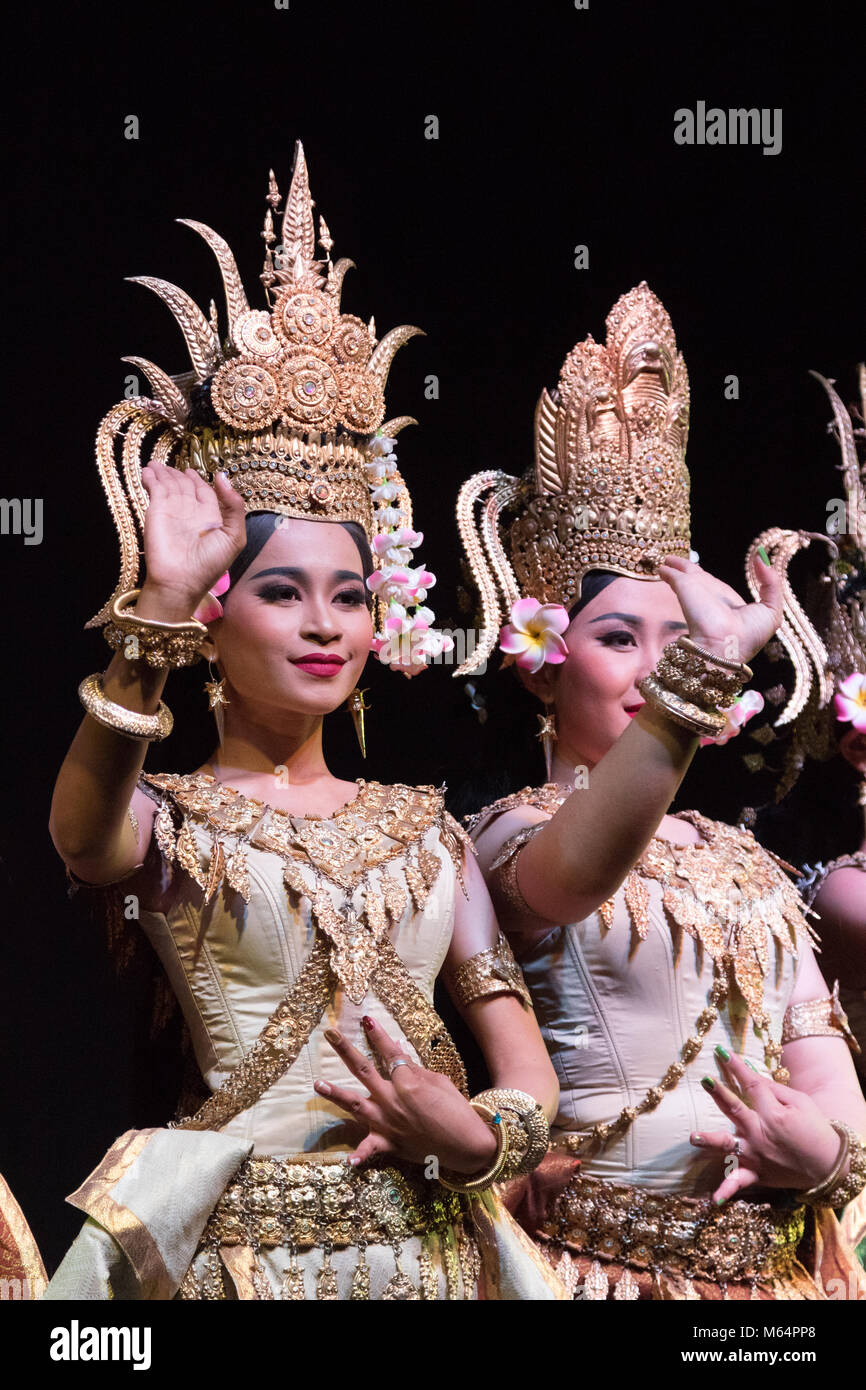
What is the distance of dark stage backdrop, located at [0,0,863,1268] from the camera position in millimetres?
3002

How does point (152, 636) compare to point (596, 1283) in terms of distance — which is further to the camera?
point (596, 1283)

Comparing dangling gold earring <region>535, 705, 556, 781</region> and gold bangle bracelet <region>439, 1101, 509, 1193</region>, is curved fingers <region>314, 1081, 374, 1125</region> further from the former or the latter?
dangling gold earring <region>535, 705, 556, 781</region>

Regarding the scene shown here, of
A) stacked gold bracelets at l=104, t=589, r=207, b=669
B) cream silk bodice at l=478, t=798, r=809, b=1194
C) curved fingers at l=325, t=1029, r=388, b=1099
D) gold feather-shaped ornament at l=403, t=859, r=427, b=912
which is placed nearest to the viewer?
stacked gold bracelets at l=104, t=589, r=207, b=669

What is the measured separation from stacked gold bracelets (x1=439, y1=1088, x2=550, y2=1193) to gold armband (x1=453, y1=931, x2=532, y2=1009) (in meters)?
0.18

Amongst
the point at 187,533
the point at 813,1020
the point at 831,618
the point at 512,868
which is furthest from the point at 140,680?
the point at 831,618

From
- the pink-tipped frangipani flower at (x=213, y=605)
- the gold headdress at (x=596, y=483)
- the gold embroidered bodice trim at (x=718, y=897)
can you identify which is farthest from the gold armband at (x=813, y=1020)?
the pink-tipped frangipani flower at (x=213, y=605)

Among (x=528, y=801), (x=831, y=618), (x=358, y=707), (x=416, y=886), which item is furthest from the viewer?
(x=831, y=618)

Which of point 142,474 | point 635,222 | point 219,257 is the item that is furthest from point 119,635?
point 635,222

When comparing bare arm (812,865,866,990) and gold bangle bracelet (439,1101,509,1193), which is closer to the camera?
gold bangle bracelet (439,1101,509,1193)

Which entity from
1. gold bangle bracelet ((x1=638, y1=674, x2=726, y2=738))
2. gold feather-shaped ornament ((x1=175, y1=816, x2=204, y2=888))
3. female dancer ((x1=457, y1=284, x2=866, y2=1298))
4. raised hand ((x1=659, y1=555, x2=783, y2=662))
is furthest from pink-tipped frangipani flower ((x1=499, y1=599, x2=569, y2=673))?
gold feather-shaped ornament ((x1=175, y1=816, x2=204, y2=888))

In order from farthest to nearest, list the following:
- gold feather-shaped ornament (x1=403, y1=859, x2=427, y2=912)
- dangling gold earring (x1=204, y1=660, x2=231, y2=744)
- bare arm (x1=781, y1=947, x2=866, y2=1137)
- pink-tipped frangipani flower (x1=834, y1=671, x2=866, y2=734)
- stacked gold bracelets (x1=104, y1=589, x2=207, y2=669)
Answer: pink-tipped frangipani flower (x1=834, y1=671, x2=866, y2=734) < bare arm (x1=781, y1=947, x2=866, y2=1137) < dangling gold earring (x1=204, y1=660, x2=231, y2=744) < gold feather-shaped ornament (x1=403, y1=859, x2=427, y2=912) < stacked gold bracelets (x1=104, y1=589, x2=207, y2=669)

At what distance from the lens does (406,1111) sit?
249cm

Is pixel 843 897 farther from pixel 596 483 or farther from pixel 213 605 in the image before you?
pixel 213 605

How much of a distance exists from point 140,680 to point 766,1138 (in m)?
1.26
